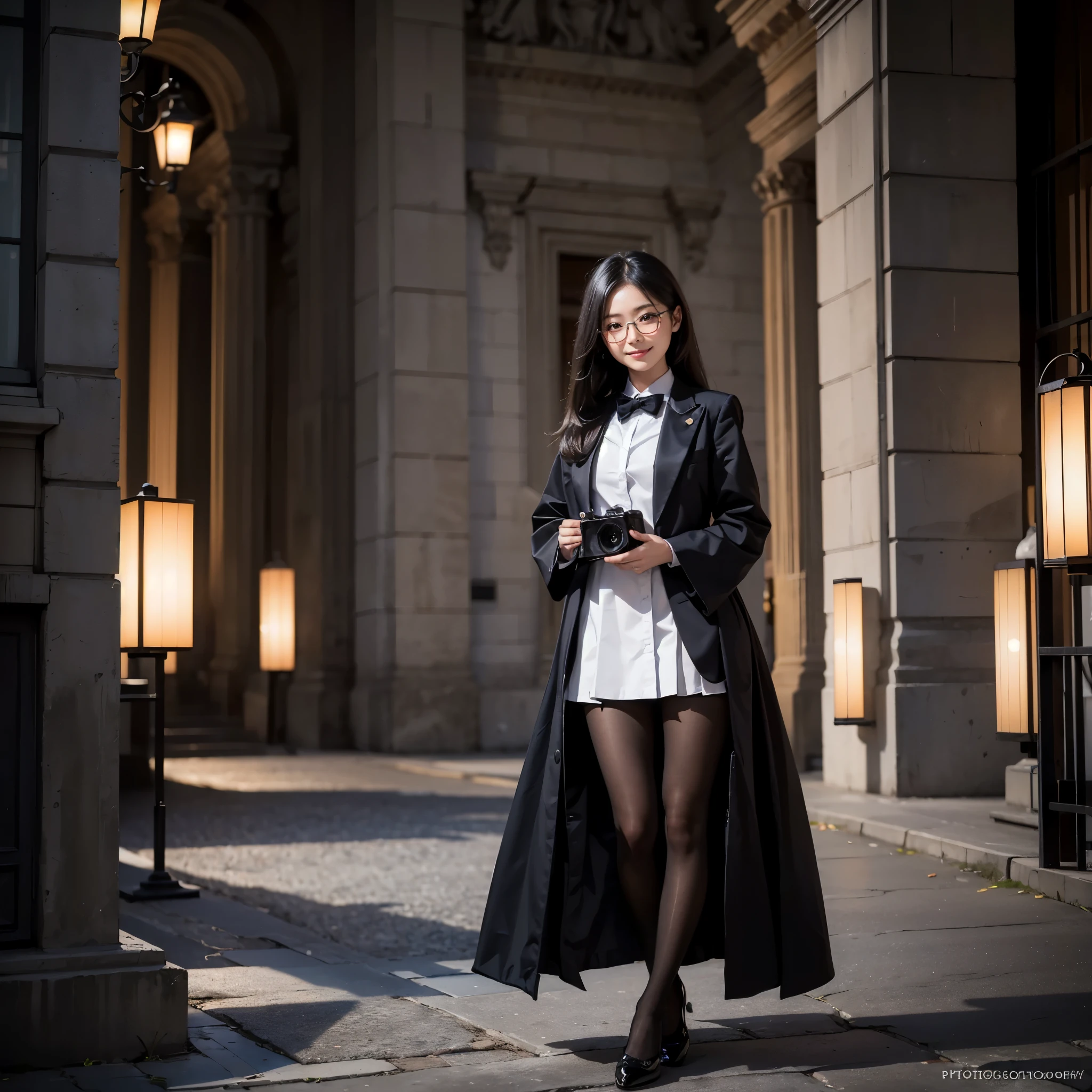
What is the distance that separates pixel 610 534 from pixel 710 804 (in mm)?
819

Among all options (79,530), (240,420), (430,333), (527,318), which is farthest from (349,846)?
(240,420)

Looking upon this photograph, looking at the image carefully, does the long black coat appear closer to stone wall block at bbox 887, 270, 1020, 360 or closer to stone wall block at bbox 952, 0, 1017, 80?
stone wall block at bbox 887, 270, 1020, 360

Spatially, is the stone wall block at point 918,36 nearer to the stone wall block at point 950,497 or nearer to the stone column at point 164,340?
the stone wall block at point 950,497

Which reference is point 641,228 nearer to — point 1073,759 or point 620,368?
point 1073,759

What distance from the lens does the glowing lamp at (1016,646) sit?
7.93m

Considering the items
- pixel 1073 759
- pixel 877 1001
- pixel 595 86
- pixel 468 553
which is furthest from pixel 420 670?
pixel 877 1001

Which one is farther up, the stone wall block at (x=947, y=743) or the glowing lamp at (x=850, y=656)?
the glowing lamp at (x=850, y=656)

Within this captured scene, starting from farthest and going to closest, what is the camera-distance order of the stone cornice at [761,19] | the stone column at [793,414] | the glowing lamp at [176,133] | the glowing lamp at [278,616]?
the glowing lamp at [278,616] → the stone column at [793,414] → the stone cornice at [761,19] → the glowing lamp at [176,133]

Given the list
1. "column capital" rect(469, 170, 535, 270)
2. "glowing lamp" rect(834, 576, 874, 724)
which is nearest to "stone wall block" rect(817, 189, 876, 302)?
"glowing lamp" rect(834, 576, 874, 724)

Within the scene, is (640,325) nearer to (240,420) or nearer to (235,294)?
(240,420)

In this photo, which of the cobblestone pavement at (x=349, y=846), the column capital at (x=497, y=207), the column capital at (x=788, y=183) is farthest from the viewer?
the column capital at (x=497, y=207)

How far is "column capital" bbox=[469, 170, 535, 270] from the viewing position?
18.8m

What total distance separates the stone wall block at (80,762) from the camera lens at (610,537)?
1476mm

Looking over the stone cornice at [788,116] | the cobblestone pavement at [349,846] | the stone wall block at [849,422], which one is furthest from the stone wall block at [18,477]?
the stone cornice at [788,116]
